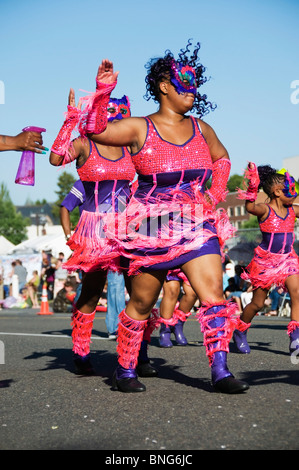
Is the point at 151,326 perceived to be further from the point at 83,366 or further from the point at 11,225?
the point at 11,225

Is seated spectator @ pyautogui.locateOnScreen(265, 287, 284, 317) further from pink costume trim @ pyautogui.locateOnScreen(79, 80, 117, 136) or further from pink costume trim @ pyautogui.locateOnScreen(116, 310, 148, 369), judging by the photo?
pink costume trim @ pyautogui.locateOnScreen(79, 80, 117, 136)

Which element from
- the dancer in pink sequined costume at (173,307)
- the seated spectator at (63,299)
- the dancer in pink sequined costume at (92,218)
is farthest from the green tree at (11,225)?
the dancer in pink sequined costume at (92,218)

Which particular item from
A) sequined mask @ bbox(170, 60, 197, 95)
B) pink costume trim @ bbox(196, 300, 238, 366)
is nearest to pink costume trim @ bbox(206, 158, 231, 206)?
sequined mask @ bbox(170, 60, 197, 95)

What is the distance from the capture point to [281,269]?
687cm

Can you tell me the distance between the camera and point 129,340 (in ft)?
15.3

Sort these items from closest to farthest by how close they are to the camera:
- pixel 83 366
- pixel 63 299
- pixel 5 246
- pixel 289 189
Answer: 1. pixel 83 366
2. pixel 289 189
3. pixel 63 299
4. pixel 5 246

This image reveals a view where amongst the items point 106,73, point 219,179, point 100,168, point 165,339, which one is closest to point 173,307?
point 165,339

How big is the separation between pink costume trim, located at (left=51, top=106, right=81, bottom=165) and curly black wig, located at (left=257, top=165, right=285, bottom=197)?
291 centimetres

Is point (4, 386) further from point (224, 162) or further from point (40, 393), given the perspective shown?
point (224, 162)

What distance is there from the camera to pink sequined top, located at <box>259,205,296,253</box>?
23.1ft

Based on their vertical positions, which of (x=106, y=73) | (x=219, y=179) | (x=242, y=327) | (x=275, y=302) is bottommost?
(x=275, y=302)

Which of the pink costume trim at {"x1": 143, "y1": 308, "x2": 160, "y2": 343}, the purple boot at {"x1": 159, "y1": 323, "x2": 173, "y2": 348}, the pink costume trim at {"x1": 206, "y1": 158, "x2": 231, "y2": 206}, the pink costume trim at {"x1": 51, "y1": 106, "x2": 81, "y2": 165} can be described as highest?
the pink costume trim at {"x1": 51, "y1": 106, "x2": 81, "y2": 165}

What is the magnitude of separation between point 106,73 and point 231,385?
2.13 m

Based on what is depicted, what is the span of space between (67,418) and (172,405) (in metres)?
0.64
